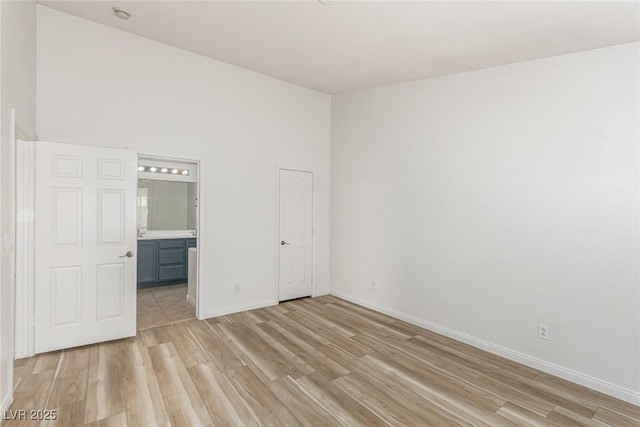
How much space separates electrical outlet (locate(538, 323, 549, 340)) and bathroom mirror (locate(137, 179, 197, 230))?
19.5 feet

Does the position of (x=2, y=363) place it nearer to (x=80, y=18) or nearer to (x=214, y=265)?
(x=214, y=265)

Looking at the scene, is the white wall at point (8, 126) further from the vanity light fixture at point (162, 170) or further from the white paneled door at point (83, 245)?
the vanity light fixture at point (162, 170)

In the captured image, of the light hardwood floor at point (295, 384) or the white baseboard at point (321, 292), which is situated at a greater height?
the white baseboard at point (321, 292)

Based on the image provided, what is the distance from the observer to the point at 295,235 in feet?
16.7

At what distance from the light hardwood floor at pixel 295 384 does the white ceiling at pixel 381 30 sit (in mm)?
3109

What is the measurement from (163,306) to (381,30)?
181 inches

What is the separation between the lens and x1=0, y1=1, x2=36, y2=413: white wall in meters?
2.05

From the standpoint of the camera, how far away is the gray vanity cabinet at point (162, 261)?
217 inches

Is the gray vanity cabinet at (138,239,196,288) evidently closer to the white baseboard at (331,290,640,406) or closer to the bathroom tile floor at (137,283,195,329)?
the bathroom tile floor at (137,283,195,329)

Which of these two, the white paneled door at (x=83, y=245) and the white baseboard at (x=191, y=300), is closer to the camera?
the white paneled door at (x=83, y=245)

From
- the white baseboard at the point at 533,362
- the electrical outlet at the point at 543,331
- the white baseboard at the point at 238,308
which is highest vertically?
the electrical outlet at the point at 543,331

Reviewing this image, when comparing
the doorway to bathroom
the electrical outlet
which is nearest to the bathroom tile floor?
the doorway to bathroom

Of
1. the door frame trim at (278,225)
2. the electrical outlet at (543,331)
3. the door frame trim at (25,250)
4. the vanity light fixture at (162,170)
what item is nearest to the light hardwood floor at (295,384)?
the door frame trim at (25,250)

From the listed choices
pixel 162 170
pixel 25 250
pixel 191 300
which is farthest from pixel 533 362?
pixel 162 170
